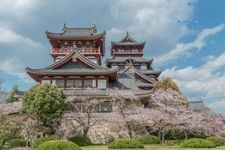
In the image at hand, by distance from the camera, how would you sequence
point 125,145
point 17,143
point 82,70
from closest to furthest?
point 125,145 < point 17,143 < point 82,70

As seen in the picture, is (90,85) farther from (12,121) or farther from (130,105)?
(12,121)

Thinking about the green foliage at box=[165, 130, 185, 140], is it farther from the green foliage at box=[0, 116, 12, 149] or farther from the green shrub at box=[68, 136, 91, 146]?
the green foliage at box=[0, 116, 12, 149]

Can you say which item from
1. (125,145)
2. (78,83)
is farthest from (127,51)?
(125,145)

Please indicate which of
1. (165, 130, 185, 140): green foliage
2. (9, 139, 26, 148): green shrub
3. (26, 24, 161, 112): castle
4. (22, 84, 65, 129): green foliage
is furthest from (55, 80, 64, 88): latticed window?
(165, 130, 185, 140): green foliage

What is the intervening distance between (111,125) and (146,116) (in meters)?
4.59

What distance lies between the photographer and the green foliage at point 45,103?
3650cm

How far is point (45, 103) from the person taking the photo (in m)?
36.7

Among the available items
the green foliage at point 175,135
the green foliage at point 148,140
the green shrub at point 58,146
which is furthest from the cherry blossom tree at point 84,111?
the green shrub at point 58,146

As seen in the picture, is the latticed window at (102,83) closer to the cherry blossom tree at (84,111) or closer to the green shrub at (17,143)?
the cherry blossom tree at (84,111)

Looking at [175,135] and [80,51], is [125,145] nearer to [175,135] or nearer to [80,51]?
[175,135]

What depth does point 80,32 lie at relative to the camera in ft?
197

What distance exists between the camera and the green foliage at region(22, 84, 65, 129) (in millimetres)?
36500

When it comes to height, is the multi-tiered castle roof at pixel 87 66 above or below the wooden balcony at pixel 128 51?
below

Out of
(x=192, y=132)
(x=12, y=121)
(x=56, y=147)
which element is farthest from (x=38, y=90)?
(x=192, y=132)
